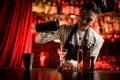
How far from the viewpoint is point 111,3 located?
634cm

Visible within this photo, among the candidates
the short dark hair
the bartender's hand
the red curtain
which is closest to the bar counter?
the bartender's hand

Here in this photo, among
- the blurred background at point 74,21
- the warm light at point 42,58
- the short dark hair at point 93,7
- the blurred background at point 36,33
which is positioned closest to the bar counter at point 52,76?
the short dark hair at point 93,7

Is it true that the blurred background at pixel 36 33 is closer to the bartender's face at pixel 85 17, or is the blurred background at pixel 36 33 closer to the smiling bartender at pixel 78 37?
the smiling bartender at pixel 78 37

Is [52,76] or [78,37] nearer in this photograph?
[52,76]

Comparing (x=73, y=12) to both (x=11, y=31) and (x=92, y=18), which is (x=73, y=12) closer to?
(x=11, y=31)

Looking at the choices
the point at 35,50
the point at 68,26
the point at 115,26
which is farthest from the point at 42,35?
the point at 115,26

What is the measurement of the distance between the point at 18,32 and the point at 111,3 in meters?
2.81

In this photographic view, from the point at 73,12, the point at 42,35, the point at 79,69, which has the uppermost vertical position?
the point at 73,12

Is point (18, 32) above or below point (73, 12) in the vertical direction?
below

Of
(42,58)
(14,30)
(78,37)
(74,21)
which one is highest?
(74,21)

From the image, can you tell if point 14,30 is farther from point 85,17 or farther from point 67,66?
point 67,66

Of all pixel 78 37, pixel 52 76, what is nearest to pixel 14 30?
pixel 78 37

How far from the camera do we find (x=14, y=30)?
4.39 metres

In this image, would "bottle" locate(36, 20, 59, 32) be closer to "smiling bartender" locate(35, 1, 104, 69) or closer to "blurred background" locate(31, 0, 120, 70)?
"smiling bartender" locate(35, 1, 104, 69)
